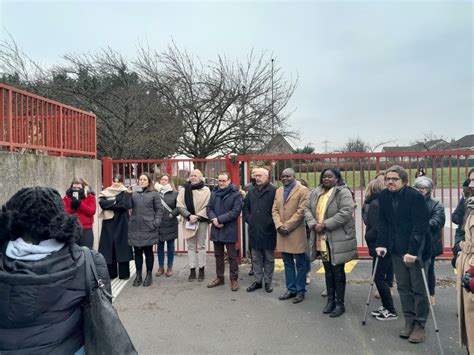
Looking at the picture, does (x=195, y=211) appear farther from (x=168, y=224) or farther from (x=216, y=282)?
(x=216, y=282)

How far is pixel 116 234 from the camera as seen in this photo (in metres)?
5.88

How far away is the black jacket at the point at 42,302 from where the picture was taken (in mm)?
1671

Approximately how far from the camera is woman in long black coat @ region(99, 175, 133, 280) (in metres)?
5.84

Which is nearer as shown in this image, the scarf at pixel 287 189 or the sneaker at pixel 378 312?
the sneaker at pixel 378 312

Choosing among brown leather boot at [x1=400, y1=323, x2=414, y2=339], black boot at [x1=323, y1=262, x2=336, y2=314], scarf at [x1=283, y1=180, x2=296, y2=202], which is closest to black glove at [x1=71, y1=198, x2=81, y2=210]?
scarf at [x1=283, y1=180, x2=296, y2=202]

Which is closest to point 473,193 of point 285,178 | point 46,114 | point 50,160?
point 285,178

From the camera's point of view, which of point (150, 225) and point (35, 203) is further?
point (150, 225)

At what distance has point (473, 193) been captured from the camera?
3.62 m

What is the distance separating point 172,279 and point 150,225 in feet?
3.47

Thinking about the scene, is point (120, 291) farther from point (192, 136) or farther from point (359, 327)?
point (192, 136)

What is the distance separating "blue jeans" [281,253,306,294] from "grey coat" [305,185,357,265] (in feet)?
2.21

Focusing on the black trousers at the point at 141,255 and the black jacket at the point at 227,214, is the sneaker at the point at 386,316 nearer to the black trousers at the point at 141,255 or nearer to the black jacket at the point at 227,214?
the black jacket at the point at 227,214

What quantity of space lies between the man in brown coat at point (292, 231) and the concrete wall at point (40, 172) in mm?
3448

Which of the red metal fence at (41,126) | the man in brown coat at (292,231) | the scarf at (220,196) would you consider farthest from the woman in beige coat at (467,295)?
the red metal fence at (41,126)
